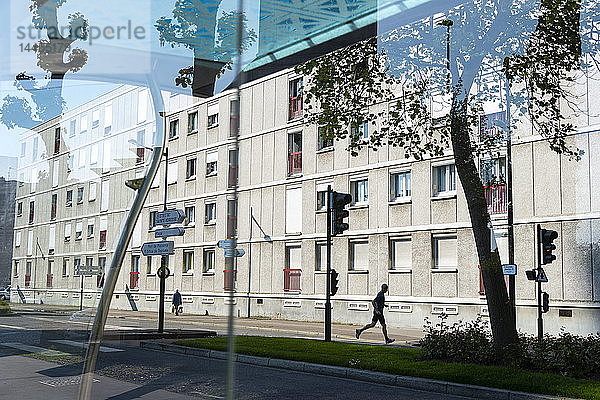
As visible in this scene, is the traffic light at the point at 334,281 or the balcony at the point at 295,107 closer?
the balcony at the point at 295,107

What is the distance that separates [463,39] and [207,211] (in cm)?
450

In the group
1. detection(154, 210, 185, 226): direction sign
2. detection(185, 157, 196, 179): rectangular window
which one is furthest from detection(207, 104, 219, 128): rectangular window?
detection(154, 210, 185, 226): direction sign

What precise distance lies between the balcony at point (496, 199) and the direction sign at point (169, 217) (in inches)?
171

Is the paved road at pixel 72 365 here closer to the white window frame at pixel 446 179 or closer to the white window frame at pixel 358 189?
the white window frame at pixel 358 189

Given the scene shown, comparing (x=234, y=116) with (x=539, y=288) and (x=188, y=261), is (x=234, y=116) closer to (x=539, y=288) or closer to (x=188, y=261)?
(x=188, y=261)

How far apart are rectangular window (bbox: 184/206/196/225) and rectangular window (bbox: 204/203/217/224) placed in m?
0.09

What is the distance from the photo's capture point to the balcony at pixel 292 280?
608cm

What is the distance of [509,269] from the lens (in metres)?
6.07

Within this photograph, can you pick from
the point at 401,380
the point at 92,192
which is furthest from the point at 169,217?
the point at 401,380

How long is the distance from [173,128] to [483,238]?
13.9ft

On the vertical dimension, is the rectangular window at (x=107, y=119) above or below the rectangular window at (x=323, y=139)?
below

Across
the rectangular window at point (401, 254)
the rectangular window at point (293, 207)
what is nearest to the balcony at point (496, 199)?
the rectangular window at point (401, 254)

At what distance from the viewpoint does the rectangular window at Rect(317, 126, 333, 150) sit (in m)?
6.16

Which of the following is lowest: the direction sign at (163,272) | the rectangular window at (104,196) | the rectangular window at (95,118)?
the direction sign at (163,272)
